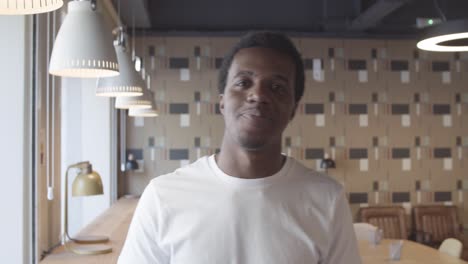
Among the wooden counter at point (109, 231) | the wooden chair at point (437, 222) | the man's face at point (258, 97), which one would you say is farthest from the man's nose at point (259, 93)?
the wooden chair at point (437, 222)

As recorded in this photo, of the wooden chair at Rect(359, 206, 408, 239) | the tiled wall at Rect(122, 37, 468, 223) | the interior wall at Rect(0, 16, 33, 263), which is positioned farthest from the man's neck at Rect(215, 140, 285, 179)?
the wooden chair at Rect(359, 206, 408, 239)

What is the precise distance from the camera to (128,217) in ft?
14.8

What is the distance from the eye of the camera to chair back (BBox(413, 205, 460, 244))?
649 centimetres

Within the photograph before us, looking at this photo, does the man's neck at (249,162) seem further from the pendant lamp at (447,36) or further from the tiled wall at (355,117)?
the tiled wall at (355,117)

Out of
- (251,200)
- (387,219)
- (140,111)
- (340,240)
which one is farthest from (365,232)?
(251,200)

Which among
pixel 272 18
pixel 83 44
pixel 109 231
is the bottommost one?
pixel 109 231

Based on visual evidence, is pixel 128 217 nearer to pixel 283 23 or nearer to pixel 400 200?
pixel 283 23

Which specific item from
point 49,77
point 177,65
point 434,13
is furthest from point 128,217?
point 434,13

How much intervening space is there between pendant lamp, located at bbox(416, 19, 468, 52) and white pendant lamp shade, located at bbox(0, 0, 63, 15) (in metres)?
2.21

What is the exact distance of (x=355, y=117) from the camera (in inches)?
259

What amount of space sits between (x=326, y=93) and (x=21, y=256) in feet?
15.3

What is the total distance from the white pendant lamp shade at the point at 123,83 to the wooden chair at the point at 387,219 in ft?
14.5

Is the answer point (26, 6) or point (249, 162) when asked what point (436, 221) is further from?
point (26, 6)

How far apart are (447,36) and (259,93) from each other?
6.52 feet
